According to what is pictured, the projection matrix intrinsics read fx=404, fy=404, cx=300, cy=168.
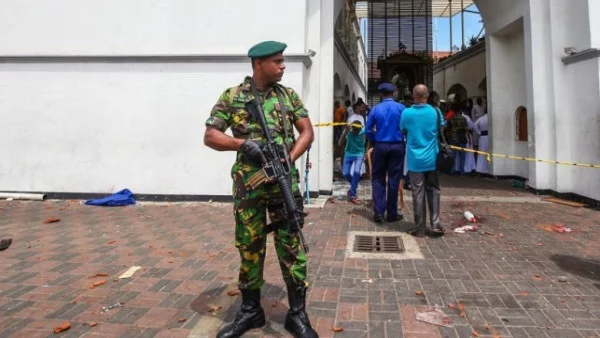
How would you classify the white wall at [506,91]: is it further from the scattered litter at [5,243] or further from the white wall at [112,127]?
the scattered litter at [5,243]

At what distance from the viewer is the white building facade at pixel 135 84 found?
7547mm

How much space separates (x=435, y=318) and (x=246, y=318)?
139cm

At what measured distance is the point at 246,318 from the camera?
2.80 m

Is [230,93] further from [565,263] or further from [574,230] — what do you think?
[574,230]

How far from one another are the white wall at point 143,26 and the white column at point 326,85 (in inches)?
26.4

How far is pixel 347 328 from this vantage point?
287cm

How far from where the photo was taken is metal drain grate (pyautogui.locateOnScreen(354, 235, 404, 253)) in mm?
4707

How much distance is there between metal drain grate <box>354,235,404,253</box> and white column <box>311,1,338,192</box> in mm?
2840

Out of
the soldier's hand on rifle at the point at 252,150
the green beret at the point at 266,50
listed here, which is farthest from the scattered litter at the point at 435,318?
the green beret at the point at 266,50

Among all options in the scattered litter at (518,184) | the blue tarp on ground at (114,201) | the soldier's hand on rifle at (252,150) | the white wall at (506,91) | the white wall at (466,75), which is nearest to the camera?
the soldier's hand on rifle at (252,150)

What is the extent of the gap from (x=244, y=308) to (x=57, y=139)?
687 centimetres

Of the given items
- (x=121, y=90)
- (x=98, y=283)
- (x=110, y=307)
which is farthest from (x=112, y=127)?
(x=110, y=307)

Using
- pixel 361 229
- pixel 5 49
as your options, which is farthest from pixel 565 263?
pixel 5 49

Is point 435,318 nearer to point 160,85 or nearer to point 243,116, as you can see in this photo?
point 243,116
